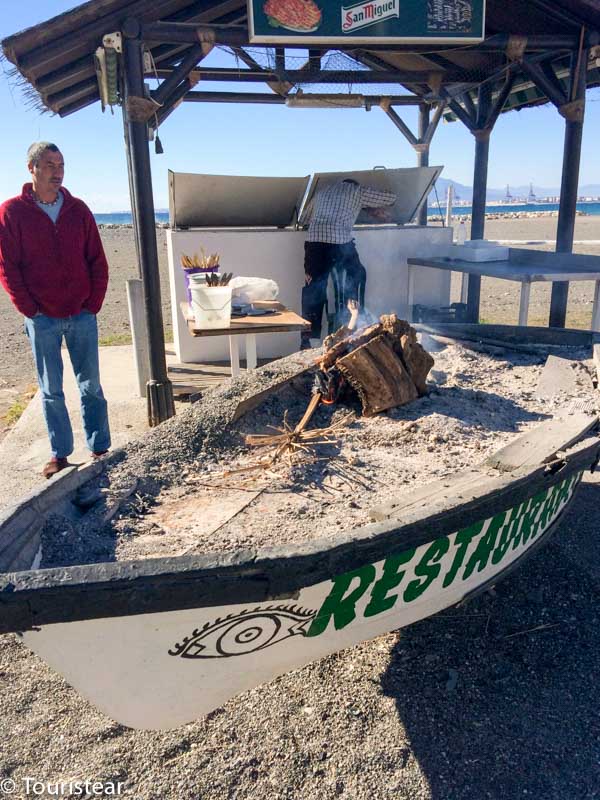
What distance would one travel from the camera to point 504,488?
238 cm

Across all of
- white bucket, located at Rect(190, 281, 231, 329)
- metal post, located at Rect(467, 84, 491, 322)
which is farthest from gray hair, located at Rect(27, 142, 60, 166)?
metal post, located at Rect(467, 84, 491, 322)

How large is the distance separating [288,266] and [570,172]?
11.1ft

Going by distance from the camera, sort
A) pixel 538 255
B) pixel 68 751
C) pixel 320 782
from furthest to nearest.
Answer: pixel 538 255 < pixel 68 751 < pixel 320 782

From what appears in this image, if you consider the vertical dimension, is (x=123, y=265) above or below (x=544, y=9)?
below

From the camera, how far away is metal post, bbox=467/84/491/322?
8.55 meters

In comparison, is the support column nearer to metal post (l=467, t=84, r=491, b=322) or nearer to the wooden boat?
metal post (l=467, t=84, r=491, b=322)

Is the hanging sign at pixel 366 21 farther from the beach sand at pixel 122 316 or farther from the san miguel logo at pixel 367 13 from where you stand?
the beach sand at pixel 122 316

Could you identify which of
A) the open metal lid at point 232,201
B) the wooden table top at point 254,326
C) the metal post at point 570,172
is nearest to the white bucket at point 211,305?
the wooden table top at point 254,326

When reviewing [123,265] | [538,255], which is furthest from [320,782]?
[123,265]

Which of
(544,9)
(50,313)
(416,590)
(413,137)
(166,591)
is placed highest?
(544,9)

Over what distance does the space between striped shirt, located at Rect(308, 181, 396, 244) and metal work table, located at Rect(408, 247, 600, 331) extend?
112 centimetres

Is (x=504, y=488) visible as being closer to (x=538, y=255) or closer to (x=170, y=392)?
(x=170, y=392)

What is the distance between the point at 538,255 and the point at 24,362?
7.38 m

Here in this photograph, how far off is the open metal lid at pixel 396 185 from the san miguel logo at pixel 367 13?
7.55ft
